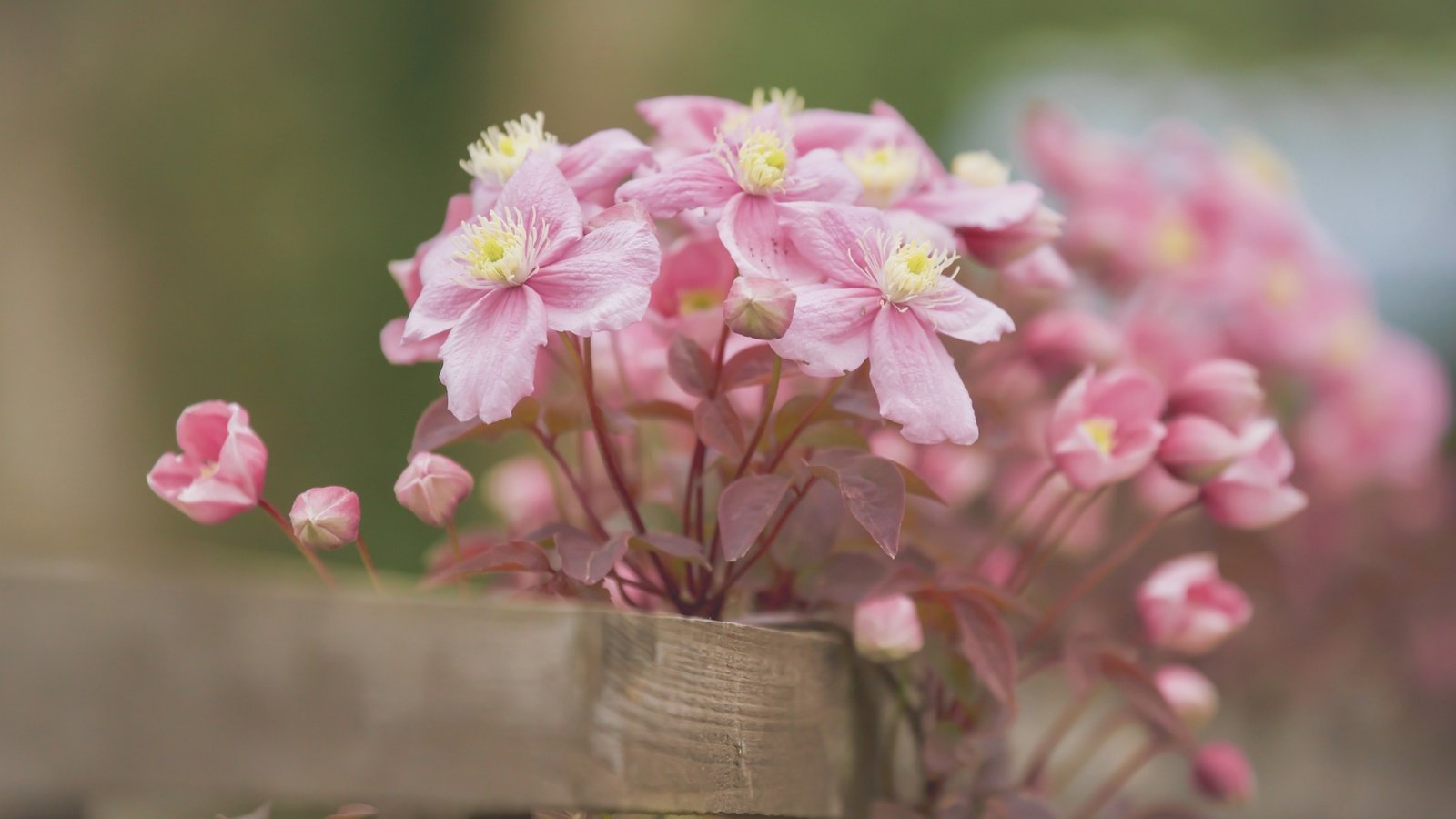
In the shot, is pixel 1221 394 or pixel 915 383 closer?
pixel 915 383

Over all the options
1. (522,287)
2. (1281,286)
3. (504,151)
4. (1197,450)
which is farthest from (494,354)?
(1281,286)

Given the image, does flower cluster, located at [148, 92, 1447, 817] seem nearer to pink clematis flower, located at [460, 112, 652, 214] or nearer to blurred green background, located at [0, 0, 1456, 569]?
pink clematis flower, located at [460, 112, 652, 214]

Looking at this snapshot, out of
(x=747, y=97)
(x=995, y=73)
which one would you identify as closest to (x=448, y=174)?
(x=747, y=97)

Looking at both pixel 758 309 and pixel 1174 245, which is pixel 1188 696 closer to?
pixel 758 309

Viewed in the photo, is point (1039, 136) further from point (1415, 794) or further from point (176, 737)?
point (176, 737)

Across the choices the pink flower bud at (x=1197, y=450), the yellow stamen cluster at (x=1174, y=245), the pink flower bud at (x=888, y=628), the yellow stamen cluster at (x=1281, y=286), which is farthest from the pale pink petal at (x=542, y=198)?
the yellow stamen cluster at (x=1281, y=286)

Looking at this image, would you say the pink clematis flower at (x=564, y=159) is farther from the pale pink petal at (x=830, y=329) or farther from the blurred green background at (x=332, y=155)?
the blurred green background at (x=332, y=155)
